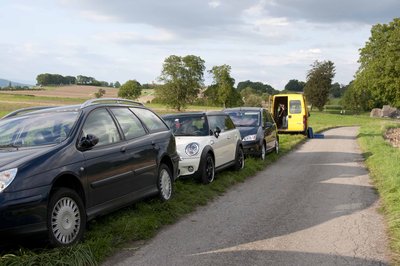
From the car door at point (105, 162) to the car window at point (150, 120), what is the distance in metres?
1.02

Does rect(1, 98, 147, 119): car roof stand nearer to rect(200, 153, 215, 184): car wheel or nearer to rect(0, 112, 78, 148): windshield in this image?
rect(0, 112, 78, 148): windshield

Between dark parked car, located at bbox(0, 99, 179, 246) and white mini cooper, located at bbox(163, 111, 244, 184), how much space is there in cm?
180

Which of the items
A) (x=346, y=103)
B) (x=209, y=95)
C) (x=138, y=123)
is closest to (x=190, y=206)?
(x=138, y=123)

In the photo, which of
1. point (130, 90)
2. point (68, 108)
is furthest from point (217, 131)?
point (130, 90)

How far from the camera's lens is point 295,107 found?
24.6 m

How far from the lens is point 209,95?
87062 millimetres

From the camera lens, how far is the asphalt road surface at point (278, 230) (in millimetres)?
5062

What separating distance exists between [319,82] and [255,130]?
76.5m

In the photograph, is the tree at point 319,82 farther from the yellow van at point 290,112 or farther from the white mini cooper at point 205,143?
the white mini cooper at point 205,143

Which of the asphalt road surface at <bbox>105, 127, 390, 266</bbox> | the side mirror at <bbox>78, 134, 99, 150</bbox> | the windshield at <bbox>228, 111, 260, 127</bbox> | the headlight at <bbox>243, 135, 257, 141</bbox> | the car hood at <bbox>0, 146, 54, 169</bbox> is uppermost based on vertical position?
the side mirror at <bbox>78, 134, 99, 150</bbox>

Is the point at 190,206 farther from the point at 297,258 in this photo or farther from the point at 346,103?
the point at 346,103

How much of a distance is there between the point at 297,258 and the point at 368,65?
6384cm

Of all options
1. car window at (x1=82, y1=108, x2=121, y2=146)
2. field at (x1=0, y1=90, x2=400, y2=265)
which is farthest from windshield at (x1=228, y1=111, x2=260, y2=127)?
car window at (x1=82, y1=108, x2=121, y2=146)

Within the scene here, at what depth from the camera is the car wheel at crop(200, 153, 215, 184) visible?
946 centimetres
